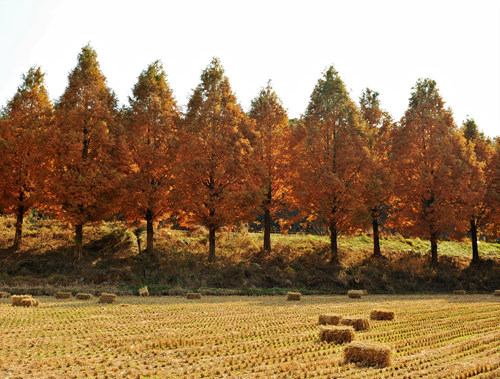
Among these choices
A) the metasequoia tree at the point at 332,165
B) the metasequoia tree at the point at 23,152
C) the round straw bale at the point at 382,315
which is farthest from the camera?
the metasequoia tree at the point at 332,165

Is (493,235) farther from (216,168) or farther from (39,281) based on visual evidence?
(39,281)

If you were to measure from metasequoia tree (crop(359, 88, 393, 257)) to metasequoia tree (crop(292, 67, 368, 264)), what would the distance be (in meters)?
0.93

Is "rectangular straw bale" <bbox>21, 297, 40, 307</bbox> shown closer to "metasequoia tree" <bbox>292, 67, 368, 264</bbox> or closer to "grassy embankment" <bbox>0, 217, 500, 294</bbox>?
"grassy embankment" <bbox>0, 217, 500, 294</bbox>

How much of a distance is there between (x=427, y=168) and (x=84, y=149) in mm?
23498

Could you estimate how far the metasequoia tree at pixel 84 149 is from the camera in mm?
24703

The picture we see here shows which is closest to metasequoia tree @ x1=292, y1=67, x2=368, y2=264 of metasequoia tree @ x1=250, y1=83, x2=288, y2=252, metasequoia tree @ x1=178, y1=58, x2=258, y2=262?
metasequoia tree @ x1=250, y1=83, x2=288, y2=252

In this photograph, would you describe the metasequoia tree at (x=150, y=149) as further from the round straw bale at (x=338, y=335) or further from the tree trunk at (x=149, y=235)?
the round straw bale at (x=338, y=335)

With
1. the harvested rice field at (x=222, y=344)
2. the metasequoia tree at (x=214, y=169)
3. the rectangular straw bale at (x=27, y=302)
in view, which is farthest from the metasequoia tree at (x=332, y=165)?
the rectangular straw bale at (x=27, y=302)

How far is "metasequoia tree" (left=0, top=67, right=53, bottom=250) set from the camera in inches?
1009

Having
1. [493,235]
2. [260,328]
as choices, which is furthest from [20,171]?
[493,235]

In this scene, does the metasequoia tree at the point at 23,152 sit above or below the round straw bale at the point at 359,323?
above

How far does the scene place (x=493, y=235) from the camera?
113ft

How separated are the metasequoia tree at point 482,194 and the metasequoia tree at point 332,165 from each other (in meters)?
8.50

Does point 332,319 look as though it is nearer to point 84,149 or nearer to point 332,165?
point 332,165
